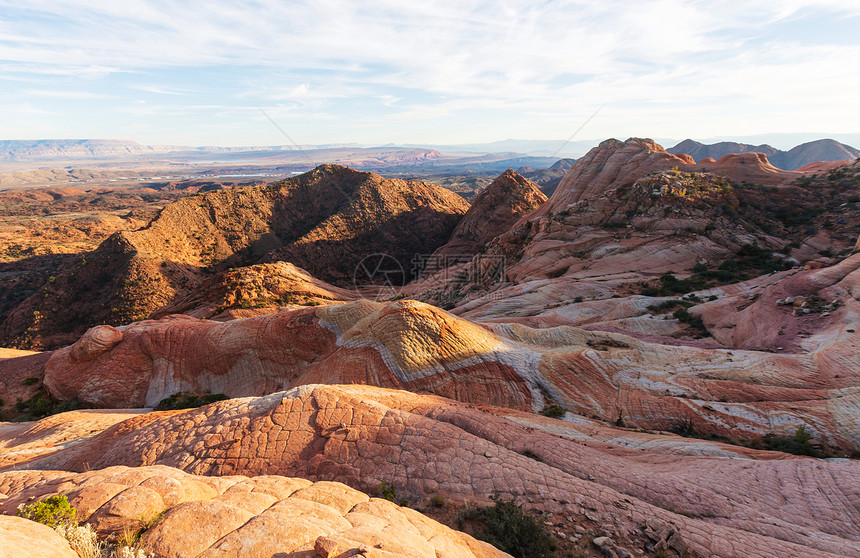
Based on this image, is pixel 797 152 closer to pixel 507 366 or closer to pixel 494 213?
pixel 494 213

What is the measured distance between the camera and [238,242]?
64.4 m

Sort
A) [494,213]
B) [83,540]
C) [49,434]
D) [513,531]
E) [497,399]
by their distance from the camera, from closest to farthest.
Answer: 1. [83,540]
2. [513,531]
3. [49,434]
4. [497,399]
5. [494,213]

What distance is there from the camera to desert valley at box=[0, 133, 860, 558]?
632 cm

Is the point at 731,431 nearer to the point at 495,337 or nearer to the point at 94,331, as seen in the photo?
the point at 495,337

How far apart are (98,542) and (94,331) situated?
872 inches

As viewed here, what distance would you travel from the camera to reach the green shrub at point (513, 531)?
21.8ft

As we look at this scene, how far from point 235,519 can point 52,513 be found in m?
2.33

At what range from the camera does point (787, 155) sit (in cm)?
16075

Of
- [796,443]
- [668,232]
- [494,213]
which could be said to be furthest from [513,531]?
[494,213]

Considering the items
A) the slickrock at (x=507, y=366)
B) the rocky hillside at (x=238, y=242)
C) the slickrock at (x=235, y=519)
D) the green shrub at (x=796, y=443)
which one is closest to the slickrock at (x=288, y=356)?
the slickrock at (x=507, y=366)

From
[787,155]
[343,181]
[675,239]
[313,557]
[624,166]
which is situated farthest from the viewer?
[787,155]

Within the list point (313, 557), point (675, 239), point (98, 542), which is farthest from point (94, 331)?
point (675, 239)

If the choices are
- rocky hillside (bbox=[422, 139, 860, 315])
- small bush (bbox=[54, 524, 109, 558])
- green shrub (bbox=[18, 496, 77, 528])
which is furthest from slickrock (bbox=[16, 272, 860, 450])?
small bush (bbox=[54, 524, 109, 558])

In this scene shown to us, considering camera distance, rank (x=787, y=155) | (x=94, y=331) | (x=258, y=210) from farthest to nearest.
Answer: (x=787, y=155), (x=258, y=210), (x=94, y=331)
